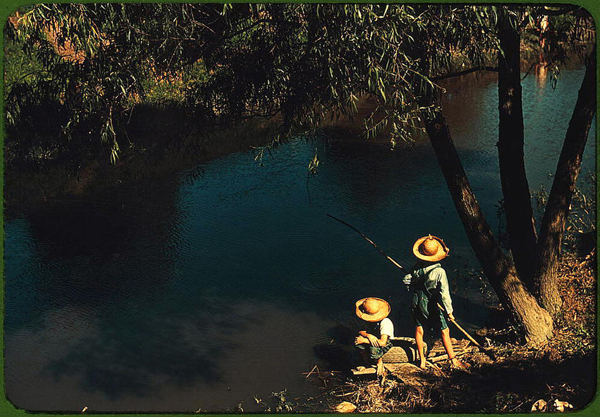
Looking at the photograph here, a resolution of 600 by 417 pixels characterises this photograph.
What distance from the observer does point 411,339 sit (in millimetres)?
8602

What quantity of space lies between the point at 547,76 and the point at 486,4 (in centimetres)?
2403

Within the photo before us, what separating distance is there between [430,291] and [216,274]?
174 inches

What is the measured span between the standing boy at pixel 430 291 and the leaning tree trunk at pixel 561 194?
4.95 ft

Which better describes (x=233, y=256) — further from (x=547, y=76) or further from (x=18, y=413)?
(x=547, y=76)

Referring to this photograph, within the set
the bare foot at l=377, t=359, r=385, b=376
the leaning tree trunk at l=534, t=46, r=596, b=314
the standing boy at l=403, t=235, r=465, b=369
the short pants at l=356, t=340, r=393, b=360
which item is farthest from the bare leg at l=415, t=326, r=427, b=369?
the leaning tree trunk at l=534, t=46, r=596, b=314

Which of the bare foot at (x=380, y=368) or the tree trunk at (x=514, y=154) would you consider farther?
the tree trunk at (x=514, y=154)

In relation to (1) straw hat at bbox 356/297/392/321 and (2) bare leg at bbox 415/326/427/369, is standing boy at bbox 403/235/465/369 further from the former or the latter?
(1) straw hat at bbox 356/297/392/321

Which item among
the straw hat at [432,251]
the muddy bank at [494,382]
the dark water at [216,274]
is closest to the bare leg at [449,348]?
the muddy bank at [494,382]

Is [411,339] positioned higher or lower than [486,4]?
lower

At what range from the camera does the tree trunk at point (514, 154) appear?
8.43 meters

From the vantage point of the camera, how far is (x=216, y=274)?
11.4m

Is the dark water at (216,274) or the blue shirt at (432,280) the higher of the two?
the blue shirt at (432,280)

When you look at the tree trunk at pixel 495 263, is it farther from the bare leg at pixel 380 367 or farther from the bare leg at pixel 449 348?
the bare leg at pixel 380 367

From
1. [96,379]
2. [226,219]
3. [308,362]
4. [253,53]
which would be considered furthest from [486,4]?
[226,219]
